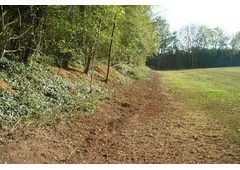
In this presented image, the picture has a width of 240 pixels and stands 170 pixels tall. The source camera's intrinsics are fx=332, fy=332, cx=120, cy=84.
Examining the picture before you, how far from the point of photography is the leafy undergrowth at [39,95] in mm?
9922

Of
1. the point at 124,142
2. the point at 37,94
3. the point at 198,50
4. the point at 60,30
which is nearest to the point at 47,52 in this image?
the point at 60,30

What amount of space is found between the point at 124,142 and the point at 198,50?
7916 cm

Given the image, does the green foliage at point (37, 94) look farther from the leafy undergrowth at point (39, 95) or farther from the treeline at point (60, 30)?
the treeline at point (60, 30)

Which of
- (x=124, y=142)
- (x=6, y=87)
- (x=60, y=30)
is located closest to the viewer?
(x=124, y=142)

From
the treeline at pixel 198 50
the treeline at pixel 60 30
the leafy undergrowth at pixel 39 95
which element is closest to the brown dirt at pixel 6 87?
the leafy undergrowth at pixel 39 95

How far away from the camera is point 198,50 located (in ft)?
281

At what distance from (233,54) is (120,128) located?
75889mm

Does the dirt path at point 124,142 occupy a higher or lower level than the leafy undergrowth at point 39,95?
lower

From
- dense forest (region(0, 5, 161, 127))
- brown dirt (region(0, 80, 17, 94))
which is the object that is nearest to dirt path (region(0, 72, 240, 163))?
dense forest (region(0, 5, 161, 127))

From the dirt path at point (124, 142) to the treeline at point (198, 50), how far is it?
68.3m

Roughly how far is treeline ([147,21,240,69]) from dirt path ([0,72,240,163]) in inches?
2689

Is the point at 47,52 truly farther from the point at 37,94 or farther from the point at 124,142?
the point at 124,142

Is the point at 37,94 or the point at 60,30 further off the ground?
the point at 60,30

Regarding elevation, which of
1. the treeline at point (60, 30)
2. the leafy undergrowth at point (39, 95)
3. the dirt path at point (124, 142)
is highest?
the treeline at point (60, 30)
